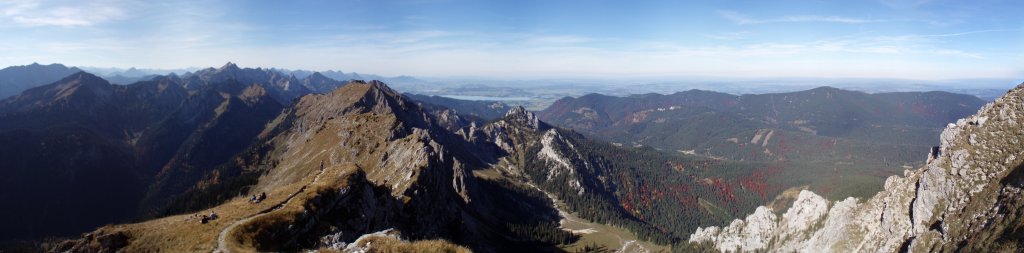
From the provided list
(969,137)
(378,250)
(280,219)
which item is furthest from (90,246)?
(969,137)

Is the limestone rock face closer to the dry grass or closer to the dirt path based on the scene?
the dry grass

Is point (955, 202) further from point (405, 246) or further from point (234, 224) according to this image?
point (234, 224)

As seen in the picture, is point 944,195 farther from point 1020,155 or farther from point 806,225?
point 806,225

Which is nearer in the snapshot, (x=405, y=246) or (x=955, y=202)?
(x=405, y=246)

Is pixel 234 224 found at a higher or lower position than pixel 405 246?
lower

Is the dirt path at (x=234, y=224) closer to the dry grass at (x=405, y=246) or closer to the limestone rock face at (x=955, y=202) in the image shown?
the dry grass at (x=405, y=246)

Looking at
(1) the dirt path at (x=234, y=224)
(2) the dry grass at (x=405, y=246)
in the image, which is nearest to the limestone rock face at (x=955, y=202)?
(2) the dry grass at (x=405, y=246)

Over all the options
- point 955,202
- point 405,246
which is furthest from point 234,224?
point 955,202

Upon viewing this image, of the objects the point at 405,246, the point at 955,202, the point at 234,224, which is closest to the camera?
the point at 405,246

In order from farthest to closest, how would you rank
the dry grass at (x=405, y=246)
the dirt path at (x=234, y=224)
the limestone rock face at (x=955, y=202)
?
1. the limestone rock face at (x=955, y=202)
2. the dirt path at (x=234, y=224)
3. the dry grass at (x=405, y=246)
